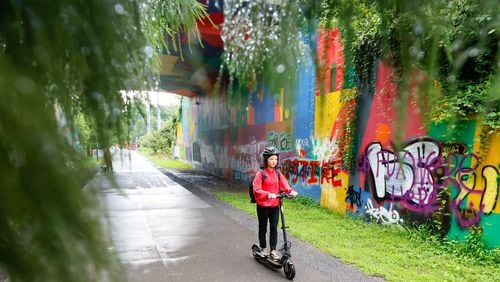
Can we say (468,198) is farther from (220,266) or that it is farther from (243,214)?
(243,214)

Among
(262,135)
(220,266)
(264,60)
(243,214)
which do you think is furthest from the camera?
(262,135)

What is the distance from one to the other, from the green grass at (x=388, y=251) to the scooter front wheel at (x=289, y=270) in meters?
1.04

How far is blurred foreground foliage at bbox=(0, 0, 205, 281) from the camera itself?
84cm

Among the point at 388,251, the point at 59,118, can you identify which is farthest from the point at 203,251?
the point at 59,118

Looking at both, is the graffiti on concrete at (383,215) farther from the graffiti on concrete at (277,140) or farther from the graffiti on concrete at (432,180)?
the graffiti on concrete at (277,140)

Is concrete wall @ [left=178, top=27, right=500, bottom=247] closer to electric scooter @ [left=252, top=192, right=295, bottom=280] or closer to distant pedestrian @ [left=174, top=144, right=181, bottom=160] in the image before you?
electric scooter @ [left=252, top=192, right=295, bottom=280]

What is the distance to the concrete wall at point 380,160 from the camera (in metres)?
1.99

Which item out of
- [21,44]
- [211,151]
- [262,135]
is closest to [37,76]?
[21,44]

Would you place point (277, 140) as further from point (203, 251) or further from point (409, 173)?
point (203, 251)

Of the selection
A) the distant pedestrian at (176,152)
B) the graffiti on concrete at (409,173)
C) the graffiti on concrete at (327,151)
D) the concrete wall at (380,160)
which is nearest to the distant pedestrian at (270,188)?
the concrete wall at (380,160)

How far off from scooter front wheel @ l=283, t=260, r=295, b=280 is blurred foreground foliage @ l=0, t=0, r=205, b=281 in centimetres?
393

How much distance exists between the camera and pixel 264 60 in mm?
1276

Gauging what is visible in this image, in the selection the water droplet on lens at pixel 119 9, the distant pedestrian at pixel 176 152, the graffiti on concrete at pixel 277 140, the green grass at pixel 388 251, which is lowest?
the green grass at pixel 388 251

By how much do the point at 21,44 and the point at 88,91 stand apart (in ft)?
0.67
